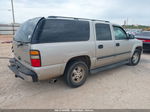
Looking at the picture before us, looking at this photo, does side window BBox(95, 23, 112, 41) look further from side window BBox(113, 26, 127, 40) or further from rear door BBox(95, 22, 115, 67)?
side window BBox(113, 26, 127, 40)

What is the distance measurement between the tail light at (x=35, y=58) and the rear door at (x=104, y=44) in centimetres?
176

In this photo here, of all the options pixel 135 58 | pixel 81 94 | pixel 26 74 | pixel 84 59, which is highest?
pixel 84 59

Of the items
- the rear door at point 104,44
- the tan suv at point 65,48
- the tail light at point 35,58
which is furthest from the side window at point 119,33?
the tail light at point 35,58

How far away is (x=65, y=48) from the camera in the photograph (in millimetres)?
2727

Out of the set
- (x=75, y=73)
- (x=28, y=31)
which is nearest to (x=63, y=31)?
(x=28, y=31)

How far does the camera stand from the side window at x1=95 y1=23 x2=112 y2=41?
3.48 m

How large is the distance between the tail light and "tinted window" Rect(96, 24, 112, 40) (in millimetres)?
1863

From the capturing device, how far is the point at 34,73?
98.0 inches

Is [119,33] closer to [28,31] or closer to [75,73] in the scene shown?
[75,73]

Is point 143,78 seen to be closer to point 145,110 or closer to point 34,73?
point 145,110

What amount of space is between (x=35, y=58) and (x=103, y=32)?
7.51ft

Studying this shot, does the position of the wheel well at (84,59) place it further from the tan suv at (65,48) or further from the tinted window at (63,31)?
the tinted window at (63,31)

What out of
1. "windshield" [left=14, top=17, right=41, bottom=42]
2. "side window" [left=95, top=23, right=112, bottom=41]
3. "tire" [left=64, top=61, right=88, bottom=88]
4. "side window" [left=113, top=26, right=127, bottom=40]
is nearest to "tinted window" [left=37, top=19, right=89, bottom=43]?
"windshield" [left=14, top=17, right=41, bottom=42]

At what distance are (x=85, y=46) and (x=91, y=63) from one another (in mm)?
612
